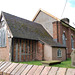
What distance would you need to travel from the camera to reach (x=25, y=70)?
355 centimetres

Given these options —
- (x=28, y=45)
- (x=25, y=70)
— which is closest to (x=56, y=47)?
(x=28, y=45)

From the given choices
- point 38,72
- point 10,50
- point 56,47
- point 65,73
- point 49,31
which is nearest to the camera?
point 65,73

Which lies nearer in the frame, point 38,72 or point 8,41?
point 38,72

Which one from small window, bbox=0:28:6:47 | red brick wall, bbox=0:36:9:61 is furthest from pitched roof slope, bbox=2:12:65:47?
red brick wall, bbox=0:36:9:61

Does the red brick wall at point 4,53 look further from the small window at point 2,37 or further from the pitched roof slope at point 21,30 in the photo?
the pitched roof slope at point 21,30

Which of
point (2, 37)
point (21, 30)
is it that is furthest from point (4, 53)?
point (21, 30)

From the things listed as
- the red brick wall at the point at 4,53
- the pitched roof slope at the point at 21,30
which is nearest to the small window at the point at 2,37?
the red brick wall at the point at 4,53

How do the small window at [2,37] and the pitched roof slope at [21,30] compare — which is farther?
the small window at [2,37]

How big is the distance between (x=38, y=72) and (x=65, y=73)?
0.81m

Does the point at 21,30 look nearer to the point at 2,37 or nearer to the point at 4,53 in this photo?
the point at 2,37

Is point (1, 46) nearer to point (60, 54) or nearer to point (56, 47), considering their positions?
point (56, 47)

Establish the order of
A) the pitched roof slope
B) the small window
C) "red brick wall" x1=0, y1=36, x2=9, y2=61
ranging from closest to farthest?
1. "red brick wall" x1=0, y1=36, x2=9, y2=61
2. the pitched roof slope
3. the small window

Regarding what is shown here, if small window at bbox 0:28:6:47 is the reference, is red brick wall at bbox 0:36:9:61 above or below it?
below

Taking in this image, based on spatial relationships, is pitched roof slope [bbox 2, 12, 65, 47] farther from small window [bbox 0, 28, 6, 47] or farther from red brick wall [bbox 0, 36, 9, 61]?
red brick wall [bbox 0, 36, 9, 61]
